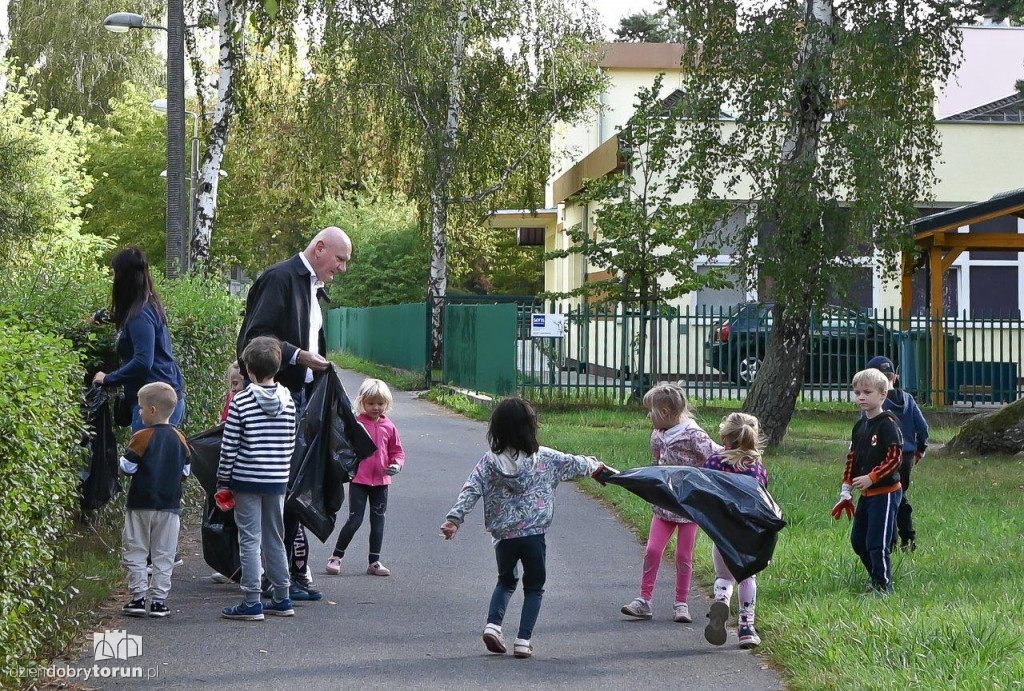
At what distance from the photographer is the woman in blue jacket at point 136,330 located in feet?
24.9

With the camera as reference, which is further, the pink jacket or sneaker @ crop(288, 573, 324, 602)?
the pink jacket

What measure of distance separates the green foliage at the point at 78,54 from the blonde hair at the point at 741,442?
4504cm

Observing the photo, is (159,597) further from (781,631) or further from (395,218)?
(395,218)

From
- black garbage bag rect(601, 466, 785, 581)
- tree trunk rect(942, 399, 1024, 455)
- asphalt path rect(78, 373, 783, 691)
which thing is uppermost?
black garbage bag rect(601, 466, 785, 581)

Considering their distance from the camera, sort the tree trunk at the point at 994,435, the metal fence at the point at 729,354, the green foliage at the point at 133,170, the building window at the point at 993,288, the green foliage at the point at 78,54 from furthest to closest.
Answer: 1. the green foliage at the point at 78,54
2. the green foliage at the point at 133,170
3. the building window at the point at 993,288
4. the metal fence at the point at 729,354
5. the tree trunk at the point at 994,435

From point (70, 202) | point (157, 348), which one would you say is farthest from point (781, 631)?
point (70, 202)

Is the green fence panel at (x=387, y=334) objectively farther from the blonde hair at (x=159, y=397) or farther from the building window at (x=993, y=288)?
the blonde hair at (x=159, y=397)

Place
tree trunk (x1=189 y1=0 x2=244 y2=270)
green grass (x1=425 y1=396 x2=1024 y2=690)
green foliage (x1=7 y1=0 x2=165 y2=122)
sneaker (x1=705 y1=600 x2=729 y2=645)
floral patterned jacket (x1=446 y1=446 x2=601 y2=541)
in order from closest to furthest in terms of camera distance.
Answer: green grass (x1=425 y1=396 x2=1024 y2=690) < floral patterned jacket (x1=446 y1=446 x2=601 y2=541) < sneaker (x1=705 y1=600 x2=729 y2=645) < tree trunk (x1=189 y1=0 x2=244 y2=270) < green foliage (x1=7 y1=0 x2=165 y2=122)

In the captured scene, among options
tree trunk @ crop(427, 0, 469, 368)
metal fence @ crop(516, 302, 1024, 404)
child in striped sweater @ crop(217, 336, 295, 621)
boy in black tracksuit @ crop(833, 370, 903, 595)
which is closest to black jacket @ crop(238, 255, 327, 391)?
child in striped sweater @ crop(217, 336, 295, 621)

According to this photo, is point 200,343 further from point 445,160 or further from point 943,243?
point 445,160

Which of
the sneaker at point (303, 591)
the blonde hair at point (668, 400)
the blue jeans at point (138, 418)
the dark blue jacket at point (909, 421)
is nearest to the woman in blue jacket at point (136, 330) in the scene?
the blue jeans at point (138, 418)

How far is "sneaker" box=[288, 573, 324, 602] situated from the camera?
301 inches

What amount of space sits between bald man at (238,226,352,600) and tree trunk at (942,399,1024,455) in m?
10.3

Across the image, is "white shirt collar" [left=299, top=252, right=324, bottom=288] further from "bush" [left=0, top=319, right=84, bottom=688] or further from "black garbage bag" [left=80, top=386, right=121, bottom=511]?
"bush" [left=0, top=319, right=84, bottom=688]
